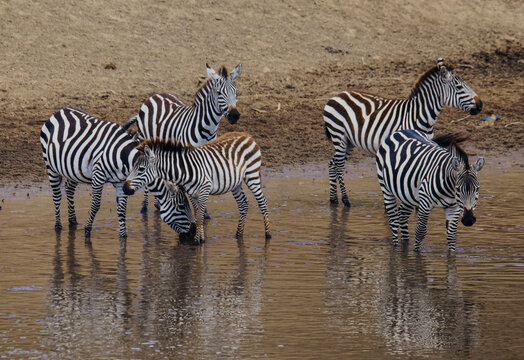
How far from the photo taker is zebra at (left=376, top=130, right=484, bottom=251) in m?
10.7

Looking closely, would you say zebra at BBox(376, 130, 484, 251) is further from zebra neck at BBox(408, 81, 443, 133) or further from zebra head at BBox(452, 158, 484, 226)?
zebra neck at BBox(408, 81, 443, 133)

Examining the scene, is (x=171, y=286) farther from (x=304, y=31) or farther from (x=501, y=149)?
(x=304, y=31)

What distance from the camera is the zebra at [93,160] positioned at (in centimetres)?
1218

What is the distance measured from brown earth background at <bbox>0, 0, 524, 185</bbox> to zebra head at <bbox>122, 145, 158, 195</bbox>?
13.2ft

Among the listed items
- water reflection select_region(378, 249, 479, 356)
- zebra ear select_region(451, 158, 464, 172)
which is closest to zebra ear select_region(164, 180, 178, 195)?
water reflection select_region(378, 249, 479, 356)

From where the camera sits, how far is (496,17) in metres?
23.7

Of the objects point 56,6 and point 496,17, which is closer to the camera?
point 56,6

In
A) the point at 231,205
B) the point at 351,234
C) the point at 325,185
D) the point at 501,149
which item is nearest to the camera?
the point at 351,234

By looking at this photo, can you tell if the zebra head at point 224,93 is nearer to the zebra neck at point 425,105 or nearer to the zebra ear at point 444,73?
the zebra neck at point 425,105

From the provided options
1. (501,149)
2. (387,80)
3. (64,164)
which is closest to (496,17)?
(387,80)

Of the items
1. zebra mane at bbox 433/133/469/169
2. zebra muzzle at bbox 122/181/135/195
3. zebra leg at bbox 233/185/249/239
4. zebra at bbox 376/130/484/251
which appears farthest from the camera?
zebra leg at bbox 233/185/249/239

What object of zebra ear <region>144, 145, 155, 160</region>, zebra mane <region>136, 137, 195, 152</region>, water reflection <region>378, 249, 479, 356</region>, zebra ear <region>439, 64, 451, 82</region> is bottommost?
water reflection <region>378, 249, 479, 356</region>

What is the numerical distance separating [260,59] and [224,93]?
267 inches

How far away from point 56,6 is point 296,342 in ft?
44.8
